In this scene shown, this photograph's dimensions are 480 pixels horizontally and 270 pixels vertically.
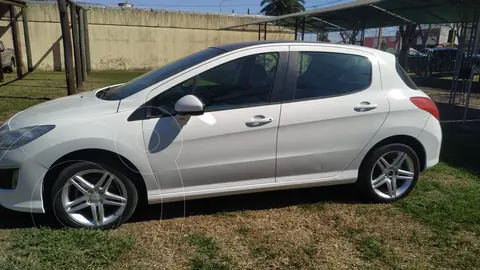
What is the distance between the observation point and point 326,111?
12.2 ft

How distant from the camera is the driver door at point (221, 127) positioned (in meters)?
3.33

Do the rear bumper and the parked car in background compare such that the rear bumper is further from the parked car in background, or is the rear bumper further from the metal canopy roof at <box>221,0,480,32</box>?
the parked car in background

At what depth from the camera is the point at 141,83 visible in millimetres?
3791

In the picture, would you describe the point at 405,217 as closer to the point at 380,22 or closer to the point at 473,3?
the point at 473,3

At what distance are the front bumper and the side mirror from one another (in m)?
1.18

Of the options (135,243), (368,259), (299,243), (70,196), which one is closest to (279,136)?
(299,243)

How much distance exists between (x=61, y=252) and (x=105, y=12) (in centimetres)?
2194

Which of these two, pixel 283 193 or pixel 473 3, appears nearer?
pixel 283 193

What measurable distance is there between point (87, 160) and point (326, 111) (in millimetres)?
2189

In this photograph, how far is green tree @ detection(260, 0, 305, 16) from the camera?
34781 mm

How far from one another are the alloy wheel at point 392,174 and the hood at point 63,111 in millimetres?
2672

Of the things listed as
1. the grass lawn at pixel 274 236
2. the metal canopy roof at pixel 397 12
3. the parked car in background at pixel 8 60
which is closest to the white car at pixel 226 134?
the grass lawn at pixel 274 236

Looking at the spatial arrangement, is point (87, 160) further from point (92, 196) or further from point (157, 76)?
point (157, 76)

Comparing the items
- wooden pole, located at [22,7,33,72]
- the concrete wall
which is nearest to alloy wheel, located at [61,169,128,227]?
wooden pole, located at [22,7,33,72]
